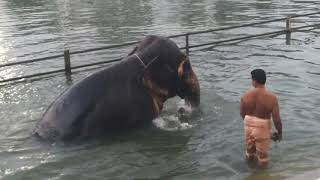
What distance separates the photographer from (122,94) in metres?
9.80

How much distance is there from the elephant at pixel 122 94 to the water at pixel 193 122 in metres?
0.35

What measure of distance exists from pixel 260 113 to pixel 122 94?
2953 millimetres

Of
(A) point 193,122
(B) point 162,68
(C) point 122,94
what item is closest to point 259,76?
(B) point 162,68

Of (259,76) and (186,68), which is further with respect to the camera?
(186,68)

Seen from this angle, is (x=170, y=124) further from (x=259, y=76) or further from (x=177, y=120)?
(x=259, y=76)

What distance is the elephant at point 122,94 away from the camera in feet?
31.2

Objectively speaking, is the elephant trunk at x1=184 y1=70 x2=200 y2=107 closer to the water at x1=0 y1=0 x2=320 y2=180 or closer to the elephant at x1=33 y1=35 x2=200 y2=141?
the elephant at x1=33 y1=35 x2=200 y2=141

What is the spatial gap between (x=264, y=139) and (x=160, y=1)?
45827mm

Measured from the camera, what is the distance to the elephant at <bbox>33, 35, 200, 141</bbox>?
375 inches

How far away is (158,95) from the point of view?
33.9 ft

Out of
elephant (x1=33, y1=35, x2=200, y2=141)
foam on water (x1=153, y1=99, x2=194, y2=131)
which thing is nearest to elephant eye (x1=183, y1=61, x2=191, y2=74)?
elephant (x1=33, y1=35, x2=200, y2=141)

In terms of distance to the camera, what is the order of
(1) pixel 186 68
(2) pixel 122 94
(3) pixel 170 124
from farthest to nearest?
1. (3) pixel 170 124
2. (1) pixel 186 68
3. (2) pixel 122 94

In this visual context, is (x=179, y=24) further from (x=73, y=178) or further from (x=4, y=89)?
(x=73, y=178)

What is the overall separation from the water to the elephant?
1.15 feet
